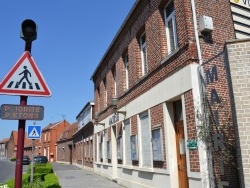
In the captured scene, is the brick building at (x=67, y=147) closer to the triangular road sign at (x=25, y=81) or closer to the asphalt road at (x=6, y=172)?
the asphalt road at (x=6, y=172)

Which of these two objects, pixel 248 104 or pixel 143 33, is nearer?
pixel 248 104

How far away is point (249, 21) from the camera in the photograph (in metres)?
8.99

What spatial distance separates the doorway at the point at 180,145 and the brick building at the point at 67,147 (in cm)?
3206

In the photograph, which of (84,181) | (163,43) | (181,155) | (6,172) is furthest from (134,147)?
(6,172)

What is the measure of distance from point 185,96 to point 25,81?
486 cm

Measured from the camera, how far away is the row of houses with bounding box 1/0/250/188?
6.37 metres

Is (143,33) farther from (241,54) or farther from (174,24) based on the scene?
(241,54)

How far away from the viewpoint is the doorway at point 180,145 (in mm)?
8883

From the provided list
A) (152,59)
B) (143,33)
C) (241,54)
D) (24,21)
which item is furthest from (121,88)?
(24,21)

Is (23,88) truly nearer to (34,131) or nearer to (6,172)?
(34,131)

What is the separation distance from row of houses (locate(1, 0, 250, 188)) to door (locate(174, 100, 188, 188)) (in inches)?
1.1

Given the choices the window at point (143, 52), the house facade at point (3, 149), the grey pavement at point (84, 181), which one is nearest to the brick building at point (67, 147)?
the grey pavement at point (84, 181)

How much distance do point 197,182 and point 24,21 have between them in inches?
220

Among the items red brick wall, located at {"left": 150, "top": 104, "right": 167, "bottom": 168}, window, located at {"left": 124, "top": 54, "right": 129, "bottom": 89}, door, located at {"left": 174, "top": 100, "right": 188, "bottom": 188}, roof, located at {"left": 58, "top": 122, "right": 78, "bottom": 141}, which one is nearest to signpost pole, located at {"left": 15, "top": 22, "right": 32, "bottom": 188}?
door, located at {"left": 174, "top": 100, "right": 188, "bottom": 188}
